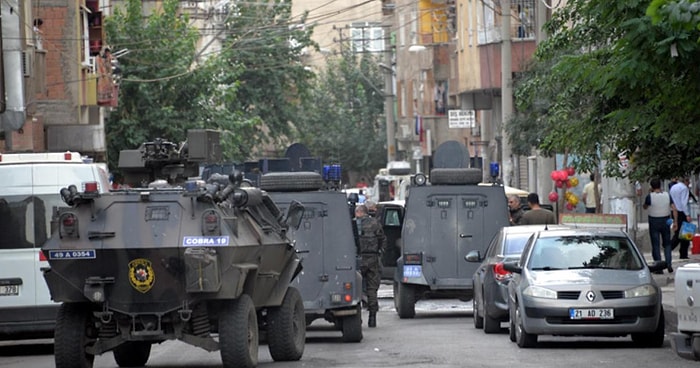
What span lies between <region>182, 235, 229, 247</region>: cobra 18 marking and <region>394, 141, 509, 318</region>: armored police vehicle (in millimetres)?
10132

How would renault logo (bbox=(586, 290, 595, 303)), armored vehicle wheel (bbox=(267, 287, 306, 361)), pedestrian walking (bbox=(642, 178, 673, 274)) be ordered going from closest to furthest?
1. armored vehicle wheel (bbox=(267, 287, 306, 361))
2. renault logo (bbox=(586, 290, 595, 303))
3. pedestrian walking (bbox=(642, 178, 673, 274))

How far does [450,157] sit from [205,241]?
16.1 metres

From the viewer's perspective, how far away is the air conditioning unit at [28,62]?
33.1m

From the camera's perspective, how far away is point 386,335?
21562mm

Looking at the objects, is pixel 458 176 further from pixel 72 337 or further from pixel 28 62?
pixel 28 62

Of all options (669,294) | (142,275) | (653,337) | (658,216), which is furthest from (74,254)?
(658,216)

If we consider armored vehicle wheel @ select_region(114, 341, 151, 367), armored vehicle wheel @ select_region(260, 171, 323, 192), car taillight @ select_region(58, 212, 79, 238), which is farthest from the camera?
armored vehicle wheel @ select_region(260, 171, 323, 192)

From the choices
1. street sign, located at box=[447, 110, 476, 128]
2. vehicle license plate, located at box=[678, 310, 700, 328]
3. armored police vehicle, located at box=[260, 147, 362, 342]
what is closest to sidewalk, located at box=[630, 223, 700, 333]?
vehicle license plate, located at box=[678, 310, 700, 328]

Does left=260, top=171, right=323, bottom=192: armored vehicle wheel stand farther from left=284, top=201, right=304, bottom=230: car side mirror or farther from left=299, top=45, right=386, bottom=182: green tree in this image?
left=299, top=45, right=386, bottom=182: green tree

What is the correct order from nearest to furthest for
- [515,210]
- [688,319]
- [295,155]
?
1. [688,319]
2. [295,155]
3. [515,210]

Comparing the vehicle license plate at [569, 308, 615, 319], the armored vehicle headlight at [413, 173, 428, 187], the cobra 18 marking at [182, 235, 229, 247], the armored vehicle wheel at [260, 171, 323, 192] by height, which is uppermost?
the armored vehicle wheel at [260, 171, 323, 192]

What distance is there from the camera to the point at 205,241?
15.4 metres

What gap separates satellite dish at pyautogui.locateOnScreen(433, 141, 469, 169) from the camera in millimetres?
31109

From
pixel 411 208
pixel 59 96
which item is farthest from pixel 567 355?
pixel 59 96
